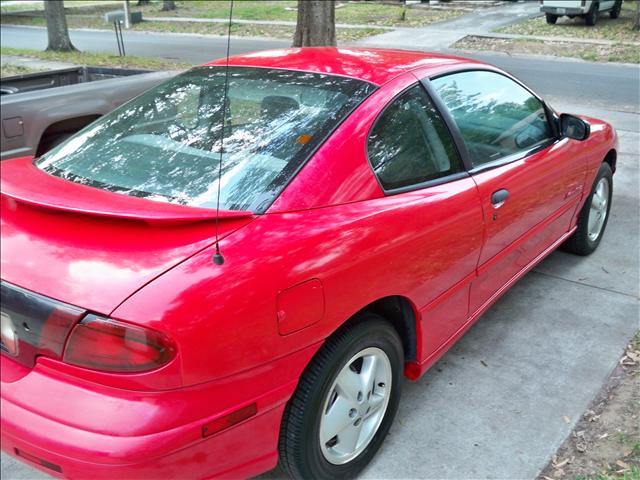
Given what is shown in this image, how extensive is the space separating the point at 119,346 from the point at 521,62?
1403cm

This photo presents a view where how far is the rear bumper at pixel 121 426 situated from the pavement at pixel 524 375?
72cm

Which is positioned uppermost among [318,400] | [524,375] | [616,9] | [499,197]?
[616,9]

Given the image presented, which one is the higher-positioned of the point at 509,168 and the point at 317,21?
the point at 317,21

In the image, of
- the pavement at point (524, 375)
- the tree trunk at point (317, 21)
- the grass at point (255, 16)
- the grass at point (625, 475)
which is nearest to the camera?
the grass at point (625, 475)

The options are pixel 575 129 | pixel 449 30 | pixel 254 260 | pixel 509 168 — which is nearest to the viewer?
pixel 254 260

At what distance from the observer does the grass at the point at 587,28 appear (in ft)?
38.8

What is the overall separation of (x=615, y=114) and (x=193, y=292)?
876 cm

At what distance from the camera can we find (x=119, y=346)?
1914 millimetres

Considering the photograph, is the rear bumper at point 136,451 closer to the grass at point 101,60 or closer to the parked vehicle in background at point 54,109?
the parked vehicle in background at point 54,109

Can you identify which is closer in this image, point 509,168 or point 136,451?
point 136,451

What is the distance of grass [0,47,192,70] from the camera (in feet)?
48.0

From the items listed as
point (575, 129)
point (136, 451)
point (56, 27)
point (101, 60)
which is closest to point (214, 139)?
point (136, 451)

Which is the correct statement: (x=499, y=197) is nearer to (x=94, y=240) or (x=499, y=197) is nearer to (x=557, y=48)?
(x=94, y=240)

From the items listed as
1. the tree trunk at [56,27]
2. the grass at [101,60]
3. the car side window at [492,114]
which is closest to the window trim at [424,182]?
the car side window at [492,114]
